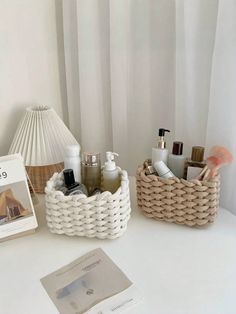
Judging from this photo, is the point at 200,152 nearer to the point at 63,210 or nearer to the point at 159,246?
the point at 159,246

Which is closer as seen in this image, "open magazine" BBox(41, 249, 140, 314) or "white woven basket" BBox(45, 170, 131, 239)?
"open magazine" BBox(41, 249, 140, 314)

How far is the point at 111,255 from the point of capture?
0.70 m

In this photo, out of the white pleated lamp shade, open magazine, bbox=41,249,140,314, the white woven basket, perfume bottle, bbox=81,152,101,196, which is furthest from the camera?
the white pleated lamp shade

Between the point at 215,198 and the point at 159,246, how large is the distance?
0.17 m

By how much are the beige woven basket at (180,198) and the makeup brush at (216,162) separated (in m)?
0.02

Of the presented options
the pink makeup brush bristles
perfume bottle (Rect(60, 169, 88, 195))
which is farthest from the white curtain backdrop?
perfume bottle (Rect(60, 169, 88, 195))

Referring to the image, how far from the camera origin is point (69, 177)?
2.48 ft

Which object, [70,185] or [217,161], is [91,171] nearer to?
[70,185]

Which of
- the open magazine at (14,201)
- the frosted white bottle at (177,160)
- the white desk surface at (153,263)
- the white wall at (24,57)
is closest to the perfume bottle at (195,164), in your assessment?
the frosted white bottle at (177,160)

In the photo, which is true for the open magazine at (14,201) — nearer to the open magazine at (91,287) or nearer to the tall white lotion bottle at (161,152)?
the open magazine at (91,287)

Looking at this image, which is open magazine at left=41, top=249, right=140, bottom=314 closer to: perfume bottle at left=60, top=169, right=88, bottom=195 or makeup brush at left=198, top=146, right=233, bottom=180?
perfume bottle at left=60, top=169, right=88, bottom=195

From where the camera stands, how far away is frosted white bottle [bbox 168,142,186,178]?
2.64 feet

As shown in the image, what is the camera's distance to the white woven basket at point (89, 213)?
70cm

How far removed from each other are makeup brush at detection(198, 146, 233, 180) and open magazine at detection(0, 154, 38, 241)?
409mm
